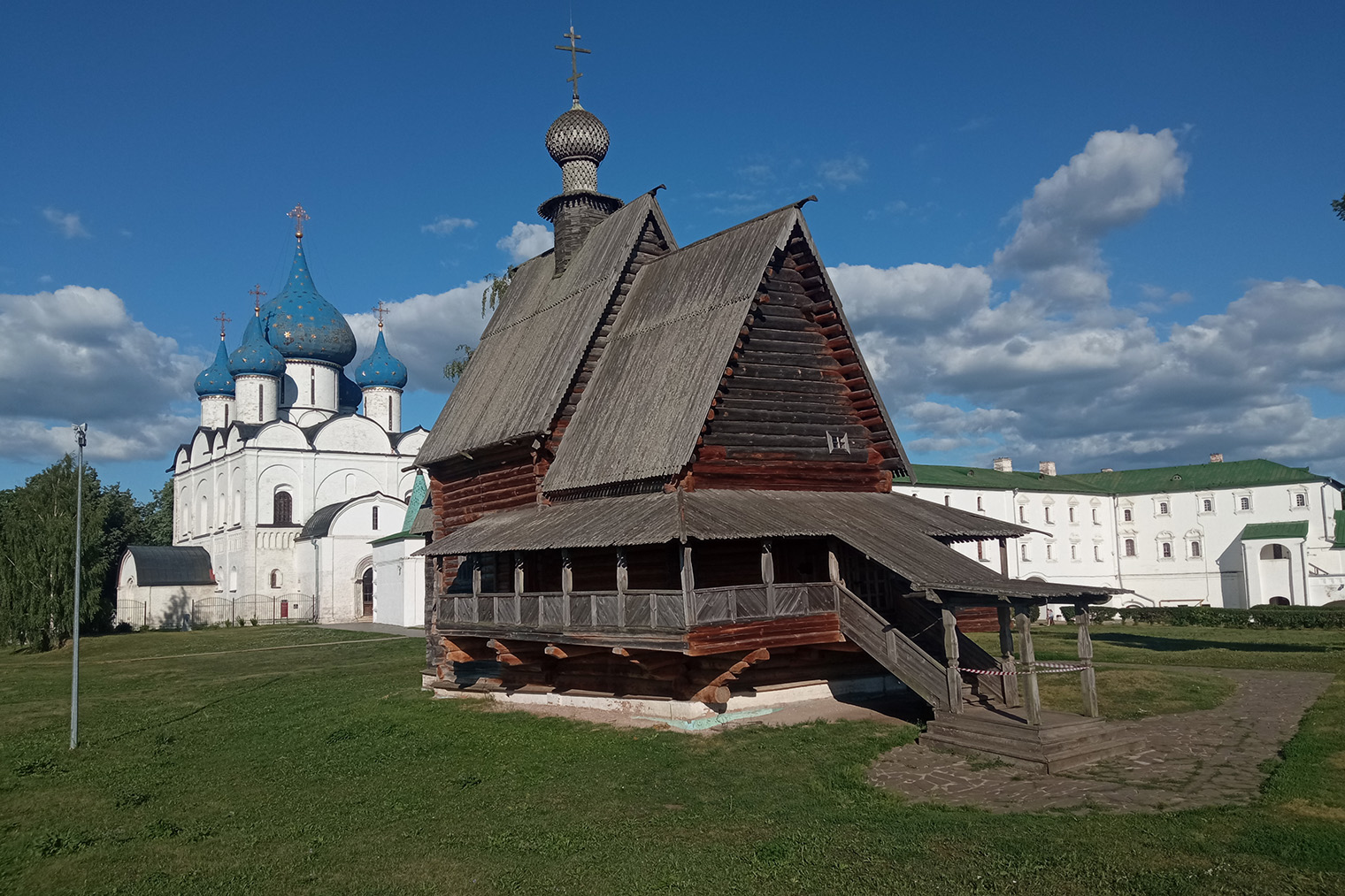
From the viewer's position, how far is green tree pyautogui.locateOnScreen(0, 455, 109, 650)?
39688 mm

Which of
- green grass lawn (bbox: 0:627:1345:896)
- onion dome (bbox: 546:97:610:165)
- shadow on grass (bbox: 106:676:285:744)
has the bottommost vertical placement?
shadow on grass (bbox: 106:676:285:744)

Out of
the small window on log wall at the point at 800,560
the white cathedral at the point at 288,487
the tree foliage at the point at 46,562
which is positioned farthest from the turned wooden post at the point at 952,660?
the white cathedral at the point at 288,487

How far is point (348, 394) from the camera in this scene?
71125 millimetres

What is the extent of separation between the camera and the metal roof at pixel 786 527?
14734mm

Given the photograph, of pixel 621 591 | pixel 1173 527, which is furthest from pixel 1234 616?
pixel 621 591

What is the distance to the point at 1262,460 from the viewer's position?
58.2m

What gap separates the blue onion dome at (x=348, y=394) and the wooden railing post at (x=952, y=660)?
60513mm

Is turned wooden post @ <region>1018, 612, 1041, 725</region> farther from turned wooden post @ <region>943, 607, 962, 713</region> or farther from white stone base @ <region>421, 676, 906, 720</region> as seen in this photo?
white stone base @ <region>421, 676, 906, 720</region>

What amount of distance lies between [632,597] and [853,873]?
7202 millimetres

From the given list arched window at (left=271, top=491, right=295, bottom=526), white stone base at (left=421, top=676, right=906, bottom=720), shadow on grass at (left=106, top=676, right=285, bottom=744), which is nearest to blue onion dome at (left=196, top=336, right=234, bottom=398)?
arched window at (left=271, top=491, right=295, bottom=526)

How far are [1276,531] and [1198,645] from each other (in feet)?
98.5

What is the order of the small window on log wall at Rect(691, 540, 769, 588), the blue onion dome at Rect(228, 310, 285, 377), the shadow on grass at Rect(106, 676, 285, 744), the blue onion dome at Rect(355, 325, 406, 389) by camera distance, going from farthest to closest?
the blue onion dome at Rect(355, 325, 406, 389)
the blue onion dome at Rect(228, 310, 285, 377)
the shadow on grass at Rect(106, 676, 285, 744)
the small window on log wall at Rect(691, 540, 769, 588)

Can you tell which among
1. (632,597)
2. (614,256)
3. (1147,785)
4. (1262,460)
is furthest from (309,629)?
(1262,460)

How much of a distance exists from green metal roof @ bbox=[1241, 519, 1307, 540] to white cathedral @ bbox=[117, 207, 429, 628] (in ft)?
147
